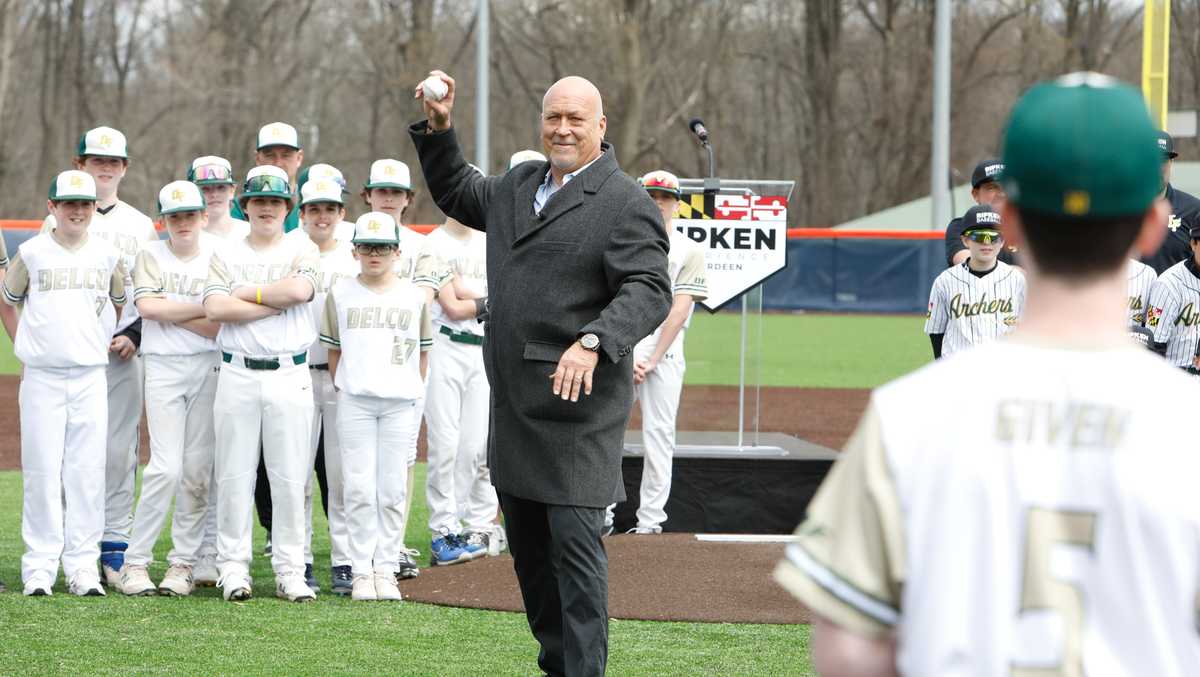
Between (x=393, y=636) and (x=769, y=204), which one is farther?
(x=769, y=204)

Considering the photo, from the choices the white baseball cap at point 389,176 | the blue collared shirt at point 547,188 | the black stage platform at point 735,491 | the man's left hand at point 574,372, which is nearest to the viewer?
the man's left hand at point 574,372

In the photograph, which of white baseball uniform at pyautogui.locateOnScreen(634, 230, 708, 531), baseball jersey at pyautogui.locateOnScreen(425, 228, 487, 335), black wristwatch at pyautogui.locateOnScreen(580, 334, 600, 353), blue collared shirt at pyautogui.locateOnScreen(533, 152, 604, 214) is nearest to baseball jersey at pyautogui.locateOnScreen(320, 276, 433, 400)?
baseball jersey at pyautogui.locateOnScreen(425, 228, 487, 335)

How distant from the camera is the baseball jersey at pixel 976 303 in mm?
6754

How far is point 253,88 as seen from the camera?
39.4 meters

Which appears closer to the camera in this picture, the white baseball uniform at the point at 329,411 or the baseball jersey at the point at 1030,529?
the baseball jersey at the point at 1030,529

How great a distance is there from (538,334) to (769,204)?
496 cm

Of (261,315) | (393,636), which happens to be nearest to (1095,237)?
(393,636)

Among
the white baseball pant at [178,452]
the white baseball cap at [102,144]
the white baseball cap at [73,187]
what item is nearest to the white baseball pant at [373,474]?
the white baseball pant at [178,452]

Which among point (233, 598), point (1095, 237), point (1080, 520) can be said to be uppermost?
point (1095, 237)

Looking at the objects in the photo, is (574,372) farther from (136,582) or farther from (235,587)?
(136,582)

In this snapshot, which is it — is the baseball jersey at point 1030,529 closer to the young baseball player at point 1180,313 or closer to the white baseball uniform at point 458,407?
the young baseball player at point 1180,313

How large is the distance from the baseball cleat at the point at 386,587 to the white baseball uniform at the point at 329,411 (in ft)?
0.86

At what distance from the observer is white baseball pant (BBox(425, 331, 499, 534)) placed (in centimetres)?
784

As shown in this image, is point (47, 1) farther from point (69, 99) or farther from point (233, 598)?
point (233, 598)
